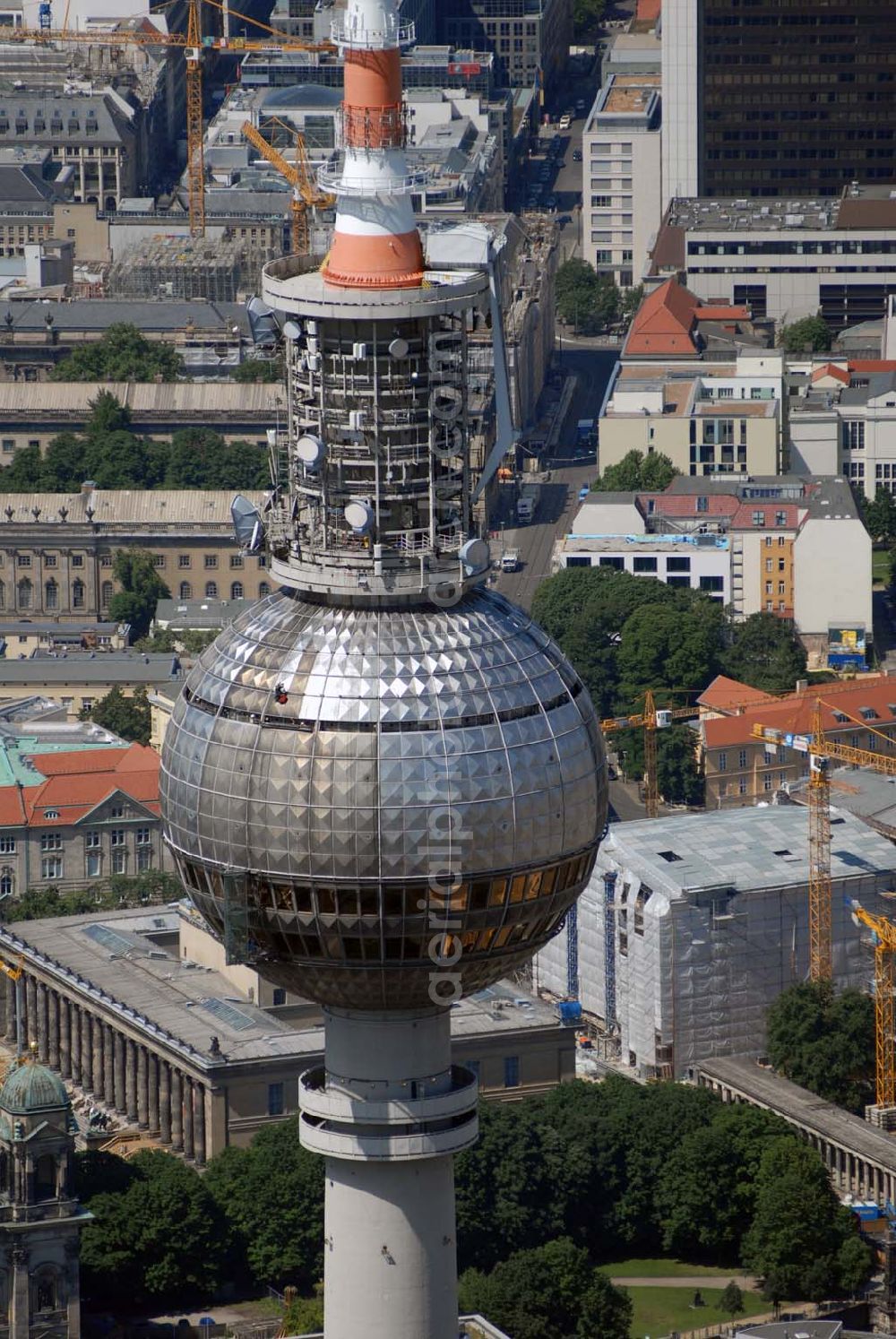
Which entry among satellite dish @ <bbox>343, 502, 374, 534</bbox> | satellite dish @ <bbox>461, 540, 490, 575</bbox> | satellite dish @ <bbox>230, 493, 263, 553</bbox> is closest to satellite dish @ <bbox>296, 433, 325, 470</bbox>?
satellite dish @ <bbox>343, 502, 374, 534</bbox>

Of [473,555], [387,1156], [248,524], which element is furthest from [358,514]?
[387,1156]

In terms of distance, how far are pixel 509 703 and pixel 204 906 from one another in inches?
360

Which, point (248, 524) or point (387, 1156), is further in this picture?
point (387, 1156)

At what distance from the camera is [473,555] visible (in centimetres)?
12031

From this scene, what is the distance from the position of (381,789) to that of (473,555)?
6172 mm

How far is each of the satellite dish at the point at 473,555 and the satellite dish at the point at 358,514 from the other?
2438 millimetres

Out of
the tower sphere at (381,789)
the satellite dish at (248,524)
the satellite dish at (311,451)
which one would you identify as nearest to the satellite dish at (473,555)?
the tower sphere at (381,789)

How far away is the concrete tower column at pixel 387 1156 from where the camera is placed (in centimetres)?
12400

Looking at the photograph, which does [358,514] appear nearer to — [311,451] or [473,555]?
[311,451]

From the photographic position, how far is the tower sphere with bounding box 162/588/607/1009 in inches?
4665

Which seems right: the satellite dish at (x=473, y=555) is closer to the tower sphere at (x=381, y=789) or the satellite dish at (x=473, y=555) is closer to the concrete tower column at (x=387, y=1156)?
the tower sphere at (x=381, y=789)

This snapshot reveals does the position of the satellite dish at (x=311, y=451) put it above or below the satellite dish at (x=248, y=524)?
above

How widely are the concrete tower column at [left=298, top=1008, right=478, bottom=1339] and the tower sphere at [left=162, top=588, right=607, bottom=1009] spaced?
1.78 metres

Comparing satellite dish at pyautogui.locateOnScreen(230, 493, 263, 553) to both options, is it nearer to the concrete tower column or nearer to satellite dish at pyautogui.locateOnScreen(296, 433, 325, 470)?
satellite dish at pyautogui.locateOnScreen(296, 433, 325, 470)
